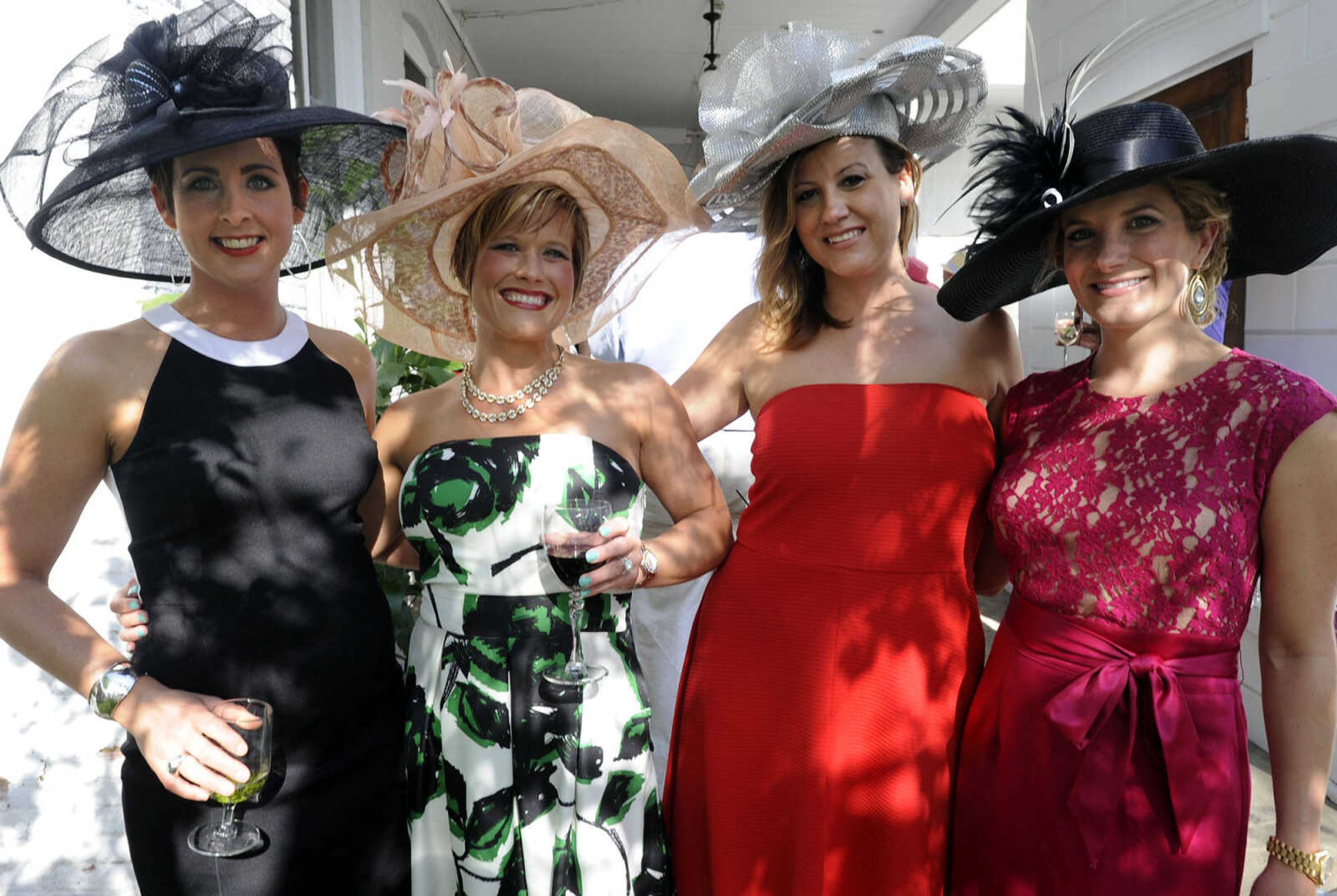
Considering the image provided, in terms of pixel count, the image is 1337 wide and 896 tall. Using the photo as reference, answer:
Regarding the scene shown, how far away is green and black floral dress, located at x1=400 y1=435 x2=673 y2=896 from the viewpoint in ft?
6.35

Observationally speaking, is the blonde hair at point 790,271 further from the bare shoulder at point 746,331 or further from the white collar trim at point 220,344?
the white collar trim at point 220,344

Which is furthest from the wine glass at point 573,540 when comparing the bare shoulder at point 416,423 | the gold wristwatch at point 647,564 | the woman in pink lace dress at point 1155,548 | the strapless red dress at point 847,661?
the woman in pink lace dress at point 1155,548

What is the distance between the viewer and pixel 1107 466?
1.88 metres

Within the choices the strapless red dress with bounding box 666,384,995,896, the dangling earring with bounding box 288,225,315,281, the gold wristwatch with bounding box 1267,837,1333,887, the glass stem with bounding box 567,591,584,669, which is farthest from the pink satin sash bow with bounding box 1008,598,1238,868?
the dangling earring with bounding box 288,225,315,281

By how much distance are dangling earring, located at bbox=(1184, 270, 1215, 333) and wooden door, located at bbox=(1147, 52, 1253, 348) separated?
124 inches

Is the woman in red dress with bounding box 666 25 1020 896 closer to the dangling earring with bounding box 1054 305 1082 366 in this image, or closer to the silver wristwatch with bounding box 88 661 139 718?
the silver wristwatch with bounding box 88 661 139 718

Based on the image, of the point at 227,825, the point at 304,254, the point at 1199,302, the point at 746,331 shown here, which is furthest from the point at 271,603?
the point at 1199,302

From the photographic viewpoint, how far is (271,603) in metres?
1.83

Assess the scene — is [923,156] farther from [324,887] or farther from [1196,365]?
[324,887]

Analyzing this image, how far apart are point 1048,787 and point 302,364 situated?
1.73 m

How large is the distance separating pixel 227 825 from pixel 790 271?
178 centimetres

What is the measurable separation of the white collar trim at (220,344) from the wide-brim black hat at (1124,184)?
147 centimetres

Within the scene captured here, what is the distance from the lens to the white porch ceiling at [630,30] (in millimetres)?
9867

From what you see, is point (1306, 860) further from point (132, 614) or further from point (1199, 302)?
point (132, 614)
